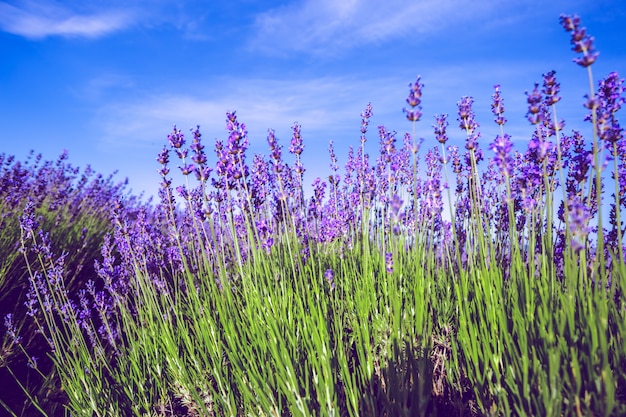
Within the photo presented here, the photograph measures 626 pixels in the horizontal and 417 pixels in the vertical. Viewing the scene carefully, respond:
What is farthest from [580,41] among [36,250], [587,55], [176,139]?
[36,250]

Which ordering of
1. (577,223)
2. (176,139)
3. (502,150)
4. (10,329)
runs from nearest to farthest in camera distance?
(577,223)
(502,150)
(176,139)
(10,329)

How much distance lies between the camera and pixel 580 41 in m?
1.62

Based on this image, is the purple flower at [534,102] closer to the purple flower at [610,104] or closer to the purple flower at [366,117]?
the purple flower at [610,104]

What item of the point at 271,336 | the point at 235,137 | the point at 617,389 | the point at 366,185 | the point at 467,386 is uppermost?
the point at 235,137

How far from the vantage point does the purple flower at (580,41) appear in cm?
157

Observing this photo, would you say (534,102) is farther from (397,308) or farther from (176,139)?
(176,139)

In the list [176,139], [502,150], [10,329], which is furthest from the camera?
[10,329]

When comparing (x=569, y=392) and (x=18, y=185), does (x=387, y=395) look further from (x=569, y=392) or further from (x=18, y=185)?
(x=18, y=185)

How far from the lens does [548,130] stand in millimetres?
2348

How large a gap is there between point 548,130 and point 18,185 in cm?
676

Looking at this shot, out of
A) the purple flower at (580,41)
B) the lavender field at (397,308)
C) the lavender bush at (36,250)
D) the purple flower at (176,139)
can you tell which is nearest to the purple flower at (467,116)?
the lavender field at (397,308)

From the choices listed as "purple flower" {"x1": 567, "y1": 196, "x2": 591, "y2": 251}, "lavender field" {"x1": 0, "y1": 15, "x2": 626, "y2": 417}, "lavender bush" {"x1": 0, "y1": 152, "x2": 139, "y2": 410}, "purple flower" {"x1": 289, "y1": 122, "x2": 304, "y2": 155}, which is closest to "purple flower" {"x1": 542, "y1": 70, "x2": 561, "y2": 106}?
"lavender field" {"x1": 0, "y1": 15, "x2": 626, "y2": 417}

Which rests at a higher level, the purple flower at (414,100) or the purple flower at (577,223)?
the purple flower at (414,100)

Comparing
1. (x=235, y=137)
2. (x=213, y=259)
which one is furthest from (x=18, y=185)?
(x=235, y=137)
